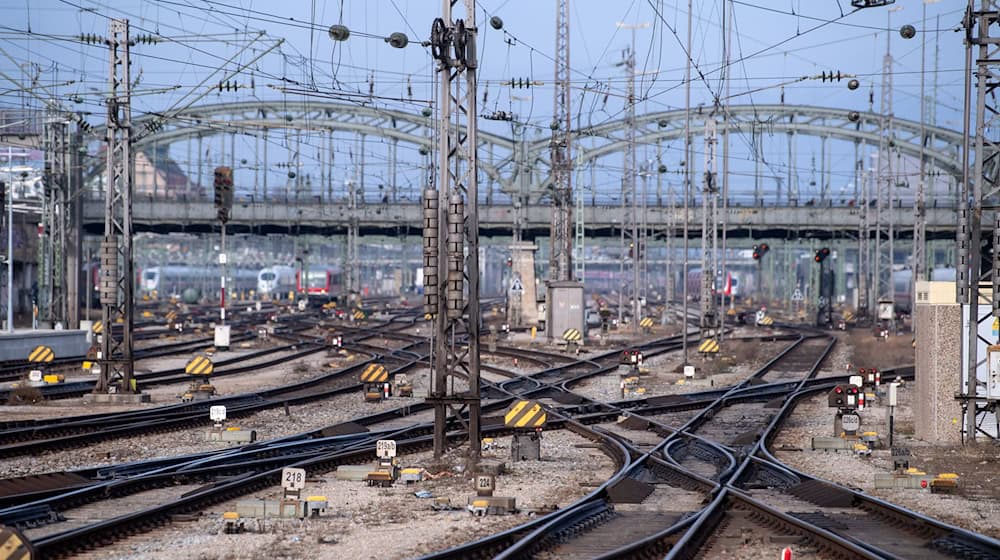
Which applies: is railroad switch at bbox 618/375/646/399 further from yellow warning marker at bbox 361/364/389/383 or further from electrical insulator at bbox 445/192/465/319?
electrical insulator at bbox 445/192/465/319

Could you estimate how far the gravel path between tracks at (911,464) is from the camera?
15672 millimetres

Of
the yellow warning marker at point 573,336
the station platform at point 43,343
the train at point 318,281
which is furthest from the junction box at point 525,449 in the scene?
the train at point 318,281

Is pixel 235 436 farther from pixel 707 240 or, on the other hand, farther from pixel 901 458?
pixel 707 240

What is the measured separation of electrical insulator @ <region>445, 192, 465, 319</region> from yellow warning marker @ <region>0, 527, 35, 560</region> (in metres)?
8.74

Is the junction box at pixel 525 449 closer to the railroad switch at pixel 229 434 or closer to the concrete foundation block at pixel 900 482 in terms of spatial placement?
the railroad switch at pixel 229 434

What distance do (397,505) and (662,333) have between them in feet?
176

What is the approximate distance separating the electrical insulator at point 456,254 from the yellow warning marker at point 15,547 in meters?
8.74

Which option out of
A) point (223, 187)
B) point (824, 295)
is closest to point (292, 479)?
point (223, 187)

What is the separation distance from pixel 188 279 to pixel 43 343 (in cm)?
10239

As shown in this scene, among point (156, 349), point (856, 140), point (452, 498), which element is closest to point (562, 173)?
point (156, 349)

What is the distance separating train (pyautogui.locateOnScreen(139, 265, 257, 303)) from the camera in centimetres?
13862

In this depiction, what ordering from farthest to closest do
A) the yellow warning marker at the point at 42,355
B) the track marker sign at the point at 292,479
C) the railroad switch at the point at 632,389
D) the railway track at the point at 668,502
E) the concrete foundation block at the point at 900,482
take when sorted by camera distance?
the yellow warning marker at the point at 42,355 → the railroad switch at the point at 632,389 → the concrete foundation block at the point at 900,482 → the track marker sign at the point at 292,479 → the railway track at the point at 668,502

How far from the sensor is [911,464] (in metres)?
20.4

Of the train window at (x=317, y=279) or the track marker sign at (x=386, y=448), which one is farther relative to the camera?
the train window at (x=317, y=279)
